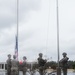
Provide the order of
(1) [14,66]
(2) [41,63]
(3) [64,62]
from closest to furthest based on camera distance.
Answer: (3) [64,62], (2) [41,63], (1) [14,66]

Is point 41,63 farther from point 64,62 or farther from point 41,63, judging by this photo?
point 64,62

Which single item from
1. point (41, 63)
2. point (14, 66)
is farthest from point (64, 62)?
point (14, 66)

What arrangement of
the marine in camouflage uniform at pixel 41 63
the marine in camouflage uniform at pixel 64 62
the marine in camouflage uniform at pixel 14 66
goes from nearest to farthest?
1. the marine in camouflage uniform at pixel 64 62
2. the marine in camouflage uniform at pixel 41 63
3. the marine in camouflage uniform at pixel 14 66

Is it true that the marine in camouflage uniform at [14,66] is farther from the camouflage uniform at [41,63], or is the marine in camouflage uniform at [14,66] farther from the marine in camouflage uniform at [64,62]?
the marine in camouflage uniform at [64,62]

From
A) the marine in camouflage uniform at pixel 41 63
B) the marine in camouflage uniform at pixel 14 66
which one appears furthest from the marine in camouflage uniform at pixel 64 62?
the marine in camouflage uniform at pixel 14 66

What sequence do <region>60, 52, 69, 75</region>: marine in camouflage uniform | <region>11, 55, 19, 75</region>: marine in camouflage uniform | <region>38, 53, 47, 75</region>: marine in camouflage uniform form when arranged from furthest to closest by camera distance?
1. <region>11, 55, 19, 75</region>: marine in camouflage uniform
2. <region>38, 53, 47, 75</region>: marine in camouflage uniform
3. <region>60, 52, 69, 75</region>: marine in camouflage uniform

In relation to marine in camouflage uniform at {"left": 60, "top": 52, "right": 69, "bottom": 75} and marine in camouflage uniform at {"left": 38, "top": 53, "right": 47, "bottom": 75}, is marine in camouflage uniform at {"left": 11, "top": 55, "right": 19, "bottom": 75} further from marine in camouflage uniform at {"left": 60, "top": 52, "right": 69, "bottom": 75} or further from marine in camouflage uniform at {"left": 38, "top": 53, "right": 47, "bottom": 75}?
marine in camouflage uniform at {"left": 60, "top": 52, "right": 69, "bottom": 75}

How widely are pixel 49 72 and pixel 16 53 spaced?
403 centimetres

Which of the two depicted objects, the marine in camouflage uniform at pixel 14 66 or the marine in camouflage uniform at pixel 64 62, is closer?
the marine in camouflage uniform at pixel 64 62

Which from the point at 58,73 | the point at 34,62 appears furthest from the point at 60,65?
the point at 34,62

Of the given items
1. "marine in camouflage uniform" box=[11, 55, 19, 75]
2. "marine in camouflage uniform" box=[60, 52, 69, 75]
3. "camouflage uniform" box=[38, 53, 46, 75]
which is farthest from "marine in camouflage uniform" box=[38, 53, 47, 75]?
"marine in camouflage uniform" box=[11, 55, 19, 75]

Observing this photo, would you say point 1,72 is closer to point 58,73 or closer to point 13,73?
point 13,73

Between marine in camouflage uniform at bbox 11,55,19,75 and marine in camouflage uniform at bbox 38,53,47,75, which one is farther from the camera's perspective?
marine in camouflage uniform at bbox 11,55,19,75

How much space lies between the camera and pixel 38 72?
1065 inches
